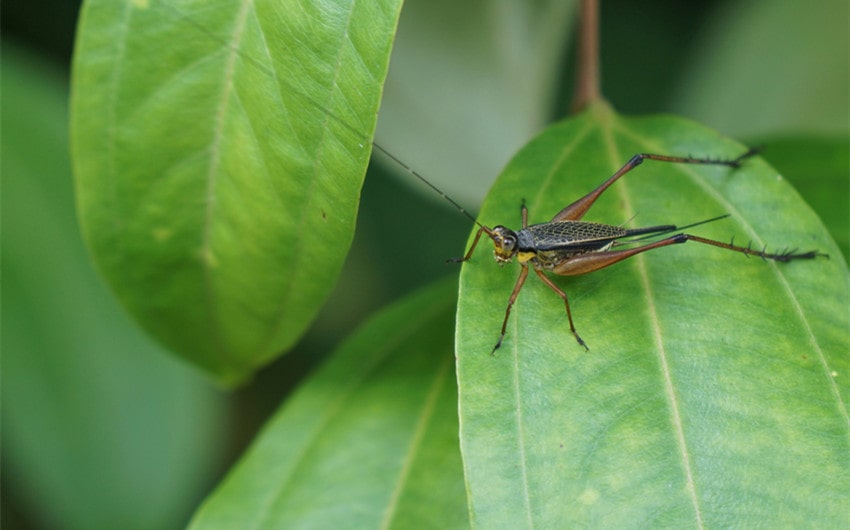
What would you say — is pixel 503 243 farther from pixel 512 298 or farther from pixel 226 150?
pixel 226 150

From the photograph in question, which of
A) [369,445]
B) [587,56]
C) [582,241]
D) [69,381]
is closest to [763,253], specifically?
[582,241]

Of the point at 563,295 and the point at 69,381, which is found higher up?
the point at 563,295

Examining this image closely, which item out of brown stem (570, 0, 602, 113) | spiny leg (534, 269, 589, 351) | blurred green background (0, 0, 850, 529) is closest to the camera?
spiny leg (534, 269, 589, 351)

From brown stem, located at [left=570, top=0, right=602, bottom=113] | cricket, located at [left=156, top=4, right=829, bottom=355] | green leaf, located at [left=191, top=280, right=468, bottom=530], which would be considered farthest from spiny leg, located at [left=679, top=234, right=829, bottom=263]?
green leaf, located at [left=191, top=280, right=468, bottom=530]

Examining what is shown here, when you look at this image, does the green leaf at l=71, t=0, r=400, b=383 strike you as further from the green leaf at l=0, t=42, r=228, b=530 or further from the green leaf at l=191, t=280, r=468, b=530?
the green leaf at l=0, t=42, r=228, b=530

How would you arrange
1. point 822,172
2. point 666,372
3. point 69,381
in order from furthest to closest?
point 69,381
point 822,172
point 666,372

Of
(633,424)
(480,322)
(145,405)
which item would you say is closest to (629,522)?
(633,424)

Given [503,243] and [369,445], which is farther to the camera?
[369,445]
